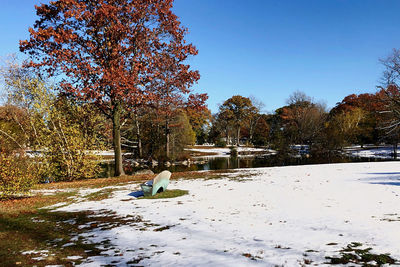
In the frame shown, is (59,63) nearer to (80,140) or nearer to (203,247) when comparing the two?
(80,140)

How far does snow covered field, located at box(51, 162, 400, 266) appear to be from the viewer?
14.1ft

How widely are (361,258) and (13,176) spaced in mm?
11598

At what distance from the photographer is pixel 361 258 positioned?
12.9 ft

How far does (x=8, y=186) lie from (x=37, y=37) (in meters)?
8.39

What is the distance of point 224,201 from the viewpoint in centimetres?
873

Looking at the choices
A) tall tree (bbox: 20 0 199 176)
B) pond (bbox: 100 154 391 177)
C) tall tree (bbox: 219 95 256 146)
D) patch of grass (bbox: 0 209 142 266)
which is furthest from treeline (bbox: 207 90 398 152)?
patch of grass (bbox: 0 209 142 266)

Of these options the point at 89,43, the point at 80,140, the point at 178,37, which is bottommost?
the point at 80,140

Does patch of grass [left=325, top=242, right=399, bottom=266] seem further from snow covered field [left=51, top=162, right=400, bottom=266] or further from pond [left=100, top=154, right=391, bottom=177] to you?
pond [left=100, top=154, right=391, bottom=177]

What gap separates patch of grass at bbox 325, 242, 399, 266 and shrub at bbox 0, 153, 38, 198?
11105mm

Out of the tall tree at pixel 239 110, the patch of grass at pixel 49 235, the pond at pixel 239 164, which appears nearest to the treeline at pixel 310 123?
the tall tree at pixel 239 110

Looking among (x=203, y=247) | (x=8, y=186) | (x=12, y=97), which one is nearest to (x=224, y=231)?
(x=203, y=247)

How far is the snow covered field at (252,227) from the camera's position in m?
4.30

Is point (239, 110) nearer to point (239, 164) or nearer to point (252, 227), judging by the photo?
point (239, 164)

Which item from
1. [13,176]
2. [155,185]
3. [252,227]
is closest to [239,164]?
[155,185]
